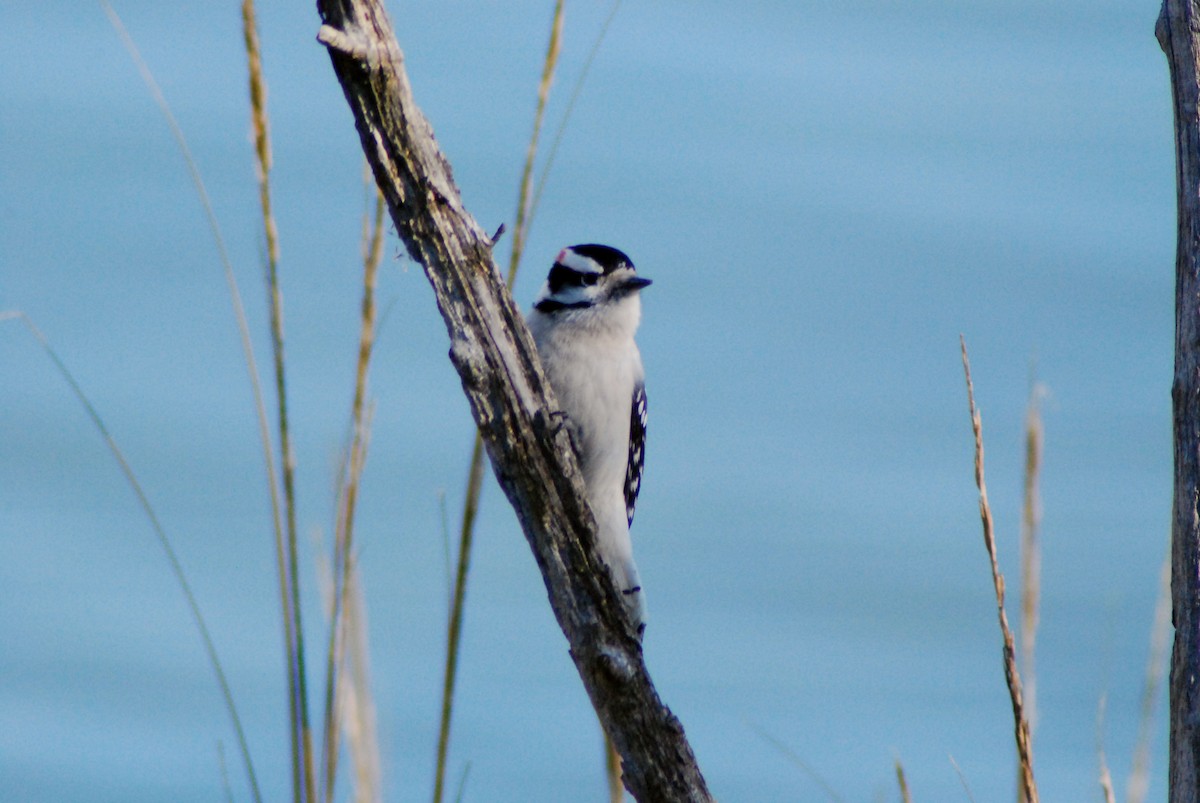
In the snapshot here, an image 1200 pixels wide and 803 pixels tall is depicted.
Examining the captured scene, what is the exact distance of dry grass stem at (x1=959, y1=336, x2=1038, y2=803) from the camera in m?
1.37

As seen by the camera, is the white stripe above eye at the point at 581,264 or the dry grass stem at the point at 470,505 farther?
the white stripe above eye at the point at 581,264

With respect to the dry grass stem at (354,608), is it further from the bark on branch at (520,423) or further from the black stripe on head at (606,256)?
the black stripe on head at (606,256)

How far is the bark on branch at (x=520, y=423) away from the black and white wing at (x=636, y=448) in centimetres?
109

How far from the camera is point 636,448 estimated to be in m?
2.60

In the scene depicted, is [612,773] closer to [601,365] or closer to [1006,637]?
[1006,637]

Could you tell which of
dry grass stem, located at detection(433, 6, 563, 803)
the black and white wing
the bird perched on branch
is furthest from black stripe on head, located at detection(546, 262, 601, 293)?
dry grass stem, located at detection(433, 6, 563, 803)

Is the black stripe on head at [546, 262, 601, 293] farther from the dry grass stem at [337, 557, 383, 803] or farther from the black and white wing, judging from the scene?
the dry grass stem at [337, 557, 383, 803]

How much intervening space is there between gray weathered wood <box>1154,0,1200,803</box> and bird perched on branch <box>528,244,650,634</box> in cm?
108

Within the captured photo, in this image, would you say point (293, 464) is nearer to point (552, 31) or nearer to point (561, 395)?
point (552, 31)

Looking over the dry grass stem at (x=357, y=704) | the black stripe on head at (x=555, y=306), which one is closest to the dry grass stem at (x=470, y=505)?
the dry grass stem at (x=357, y=704)

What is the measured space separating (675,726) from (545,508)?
26cm

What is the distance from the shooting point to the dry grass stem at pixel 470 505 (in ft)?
5.10

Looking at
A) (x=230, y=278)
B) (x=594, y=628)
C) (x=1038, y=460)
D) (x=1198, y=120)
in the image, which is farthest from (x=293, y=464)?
(x=1198, y=120)

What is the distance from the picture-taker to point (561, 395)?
Answer: 2428 mm
